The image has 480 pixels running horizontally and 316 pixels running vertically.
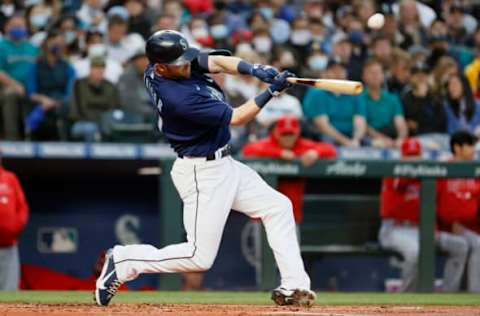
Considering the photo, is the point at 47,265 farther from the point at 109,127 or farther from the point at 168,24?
the point at 168,24

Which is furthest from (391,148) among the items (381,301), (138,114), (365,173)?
(381,301)

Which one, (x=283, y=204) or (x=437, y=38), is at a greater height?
(x=437, y=38)

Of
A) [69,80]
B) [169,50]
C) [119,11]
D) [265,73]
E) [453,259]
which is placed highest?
[119,11]

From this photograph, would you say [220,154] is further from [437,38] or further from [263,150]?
[437,38]

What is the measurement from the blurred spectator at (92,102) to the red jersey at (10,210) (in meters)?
0.93

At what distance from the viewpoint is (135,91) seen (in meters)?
10.5

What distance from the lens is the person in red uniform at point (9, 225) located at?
9227 mm

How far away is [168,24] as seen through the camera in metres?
11.3

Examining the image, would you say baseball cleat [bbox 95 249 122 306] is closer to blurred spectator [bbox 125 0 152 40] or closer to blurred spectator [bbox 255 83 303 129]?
blurred spectator [bbox 255 83 303 129]

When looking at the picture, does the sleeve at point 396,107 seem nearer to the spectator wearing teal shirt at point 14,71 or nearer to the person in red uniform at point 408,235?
the person in red uniform at point 408,235

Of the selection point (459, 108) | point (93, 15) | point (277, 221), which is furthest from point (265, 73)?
point (93, 15)

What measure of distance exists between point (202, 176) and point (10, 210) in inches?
→ 142

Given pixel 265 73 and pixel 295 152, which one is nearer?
pixel 265 73

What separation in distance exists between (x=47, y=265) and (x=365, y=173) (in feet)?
11.4
